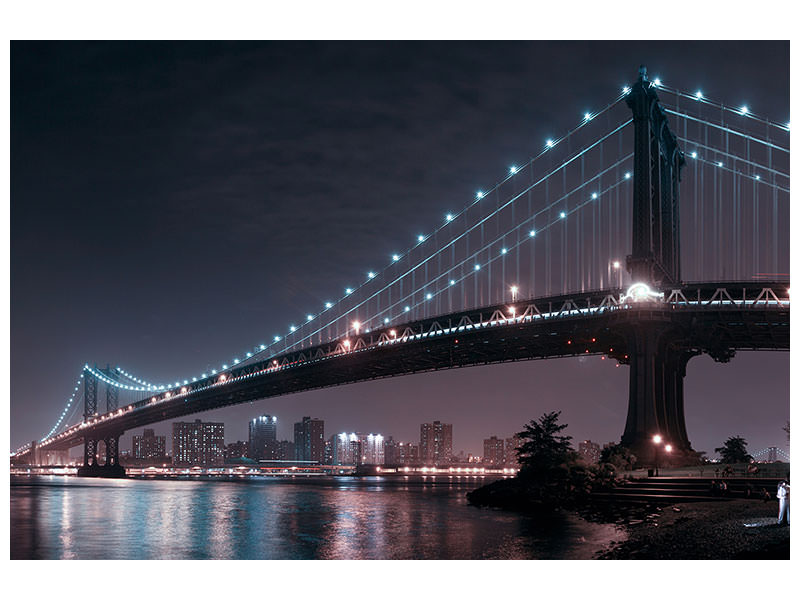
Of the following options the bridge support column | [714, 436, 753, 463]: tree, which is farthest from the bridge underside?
[714, 436, 753, 463]: tree

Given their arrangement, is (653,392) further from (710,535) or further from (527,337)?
(710,535)

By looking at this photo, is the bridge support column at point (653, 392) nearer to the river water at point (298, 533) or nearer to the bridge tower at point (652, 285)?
the bridge tower at point (652, 285)

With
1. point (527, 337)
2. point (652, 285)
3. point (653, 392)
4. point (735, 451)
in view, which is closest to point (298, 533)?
point (653, 392)

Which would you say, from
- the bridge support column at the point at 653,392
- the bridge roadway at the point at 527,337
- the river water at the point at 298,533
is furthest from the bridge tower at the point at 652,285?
the river water at the point at 298,533

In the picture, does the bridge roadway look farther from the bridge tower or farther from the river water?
the river water

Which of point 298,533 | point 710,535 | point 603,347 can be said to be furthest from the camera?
point 603,347
